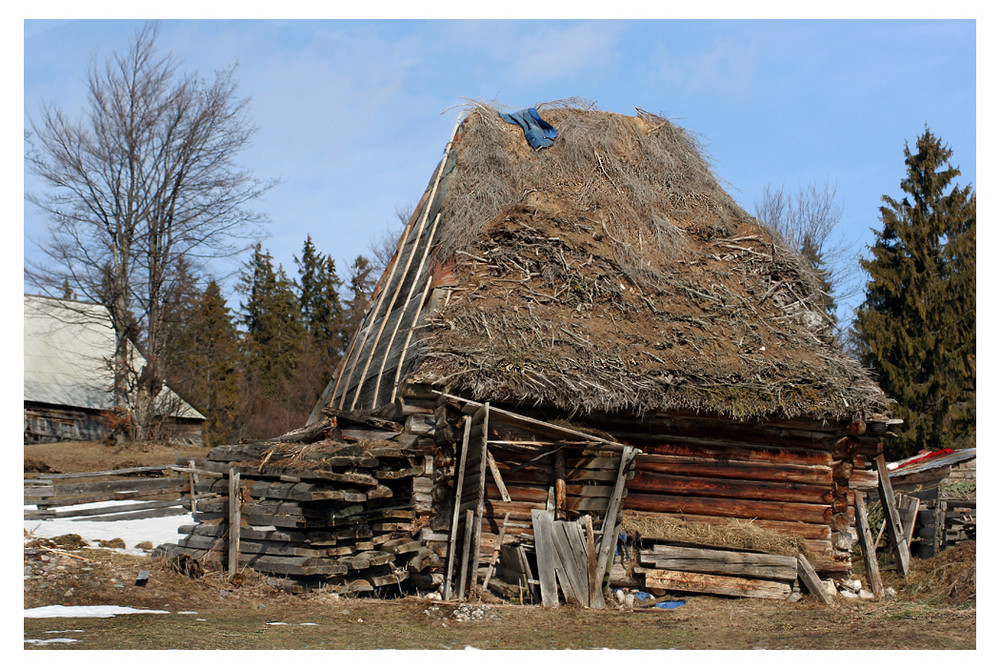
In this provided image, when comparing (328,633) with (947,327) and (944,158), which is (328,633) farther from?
(944,158)

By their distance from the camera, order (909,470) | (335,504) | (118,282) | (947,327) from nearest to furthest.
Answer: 1. (335,504)
2. (909,470)
3. (947,327)
4. (118,282)

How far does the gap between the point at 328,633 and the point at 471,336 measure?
4355 mm

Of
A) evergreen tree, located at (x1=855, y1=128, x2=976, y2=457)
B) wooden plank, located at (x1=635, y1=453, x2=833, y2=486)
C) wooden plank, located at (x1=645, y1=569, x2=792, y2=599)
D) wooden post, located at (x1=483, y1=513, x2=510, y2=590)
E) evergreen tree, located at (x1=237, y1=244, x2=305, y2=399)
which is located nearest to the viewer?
wooden post, located at (x1=483, y1=513, x2=510, y2=590)

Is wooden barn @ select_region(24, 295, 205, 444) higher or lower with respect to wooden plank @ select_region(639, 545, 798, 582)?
higher

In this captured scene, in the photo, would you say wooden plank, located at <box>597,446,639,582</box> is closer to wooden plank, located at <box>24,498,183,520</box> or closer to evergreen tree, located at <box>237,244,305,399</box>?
wooden plank, located at <box>24,498,183,520</box>

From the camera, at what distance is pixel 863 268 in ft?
90.3

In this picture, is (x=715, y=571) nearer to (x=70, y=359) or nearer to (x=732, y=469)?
(x=732, y=469)

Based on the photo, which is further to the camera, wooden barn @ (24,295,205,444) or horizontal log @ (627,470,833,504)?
wooden barn @ (24,295,205,444)

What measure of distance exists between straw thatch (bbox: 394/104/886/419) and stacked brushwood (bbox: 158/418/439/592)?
1474mm

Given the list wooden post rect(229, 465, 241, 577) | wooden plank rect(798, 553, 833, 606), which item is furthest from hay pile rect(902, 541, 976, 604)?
wooden post rect(229, 465, 241, 577)

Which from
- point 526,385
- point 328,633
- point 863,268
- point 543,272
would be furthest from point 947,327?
point 328,633

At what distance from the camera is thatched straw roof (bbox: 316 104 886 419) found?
11039mm

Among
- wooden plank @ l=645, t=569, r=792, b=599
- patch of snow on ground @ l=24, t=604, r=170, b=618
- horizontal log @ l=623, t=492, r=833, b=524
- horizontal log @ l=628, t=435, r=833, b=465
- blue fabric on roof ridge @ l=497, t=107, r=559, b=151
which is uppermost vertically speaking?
blue fabric on roof ridge @ l=497, t=107, r=559, b=151

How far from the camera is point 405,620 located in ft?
29.4
